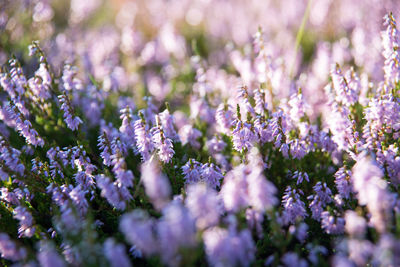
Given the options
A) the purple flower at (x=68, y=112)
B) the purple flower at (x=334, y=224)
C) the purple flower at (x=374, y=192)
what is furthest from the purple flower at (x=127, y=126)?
the purple flower at (x=374, y=192)

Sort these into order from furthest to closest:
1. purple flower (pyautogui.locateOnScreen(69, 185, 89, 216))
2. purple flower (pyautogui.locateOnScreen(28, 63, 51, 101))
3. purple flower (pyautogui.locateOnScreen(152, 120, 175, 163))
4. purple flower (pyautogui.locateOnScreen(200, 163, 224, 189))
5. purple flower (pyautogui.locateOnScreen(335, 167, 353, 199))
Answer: purple flower (pyautogui.locateOnScreen(28, 63, 51, 101))
purple flower (pyautogui.locateOnScreen(152, 120, 175, 163))
purple flower (pyautogui.locateOnScreen(200, 163, 224, 189))
purple flower (pyautogui.locateOnScreen(335, 167, 353, 199))
purple flower (pyautogui.locateOnScreen(69, 185, 89, 216))

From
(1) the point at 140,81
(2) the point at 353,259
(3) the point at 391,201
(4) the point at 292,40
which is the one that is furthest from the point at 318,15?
(2) the point at 353,259

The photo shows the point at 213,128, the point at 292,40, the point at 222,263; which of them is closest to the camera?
the point at 222,263

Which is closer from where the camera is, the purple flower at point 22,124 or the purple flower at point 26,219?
the purple flower at point 26,219

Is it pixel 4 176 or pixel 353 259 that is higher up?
pixel 4 176

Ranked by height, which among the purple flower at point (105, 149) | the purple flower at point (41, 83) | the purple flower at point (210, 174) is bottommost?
the purple flower at point (210, 174)

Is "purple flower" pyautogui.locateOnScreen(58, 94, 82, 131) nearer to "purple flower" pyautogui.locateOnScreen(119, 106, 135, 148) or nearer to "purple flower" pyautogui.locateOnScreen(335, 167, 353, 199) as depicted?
"purple flower" pyautogui.locateOnScreen(119, 106, 135, 148)

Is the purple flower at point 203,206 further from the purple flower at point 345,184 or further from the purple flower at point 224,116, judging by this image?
the purple flower at point 224,116

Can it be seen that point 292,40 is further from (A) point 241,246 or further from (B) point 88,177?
(A) point 241,246

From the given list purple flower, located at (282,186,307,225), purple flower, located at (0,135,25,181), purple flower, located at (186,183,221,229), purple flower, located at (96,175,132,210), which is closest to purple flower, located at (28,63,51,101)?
purple flower, located at (0,135,25,181)

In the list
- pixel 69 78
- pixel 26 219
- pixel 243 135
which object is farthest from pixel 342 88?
pixel 26 219

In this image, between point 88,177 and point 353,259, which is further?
point 88,177
